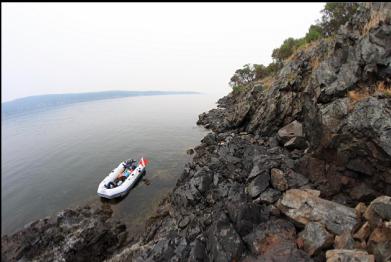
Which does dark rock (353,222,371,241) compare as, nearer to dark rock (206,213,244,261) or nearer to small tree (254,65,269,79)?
dark rock (206,213,244,261)

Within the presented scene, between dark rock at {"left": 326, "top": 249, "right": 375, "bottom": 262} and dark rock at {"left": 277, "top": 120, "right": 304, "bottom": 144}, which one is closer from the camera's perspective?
dark rock at {"left": 326, "top": 249, "right": 375, "bottom": 262}

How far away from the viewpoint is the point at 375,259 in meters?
8.34

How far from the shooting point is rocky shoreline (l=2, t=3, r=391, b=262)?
34.5ft

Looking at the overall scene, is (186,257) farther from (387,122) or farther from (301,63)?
(301,63)

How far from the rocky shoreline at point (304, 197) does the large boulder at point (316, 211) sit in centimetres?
5

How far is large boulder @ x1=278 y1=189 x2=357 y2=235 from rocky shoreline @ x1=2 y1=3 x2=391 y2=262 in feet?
0.17

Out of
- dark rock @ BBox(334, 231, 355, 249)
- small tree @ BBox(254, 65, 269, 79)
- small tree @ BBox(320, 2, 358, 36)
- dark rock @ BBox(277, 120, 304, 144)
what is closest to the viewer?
dark rock @ BBox(334, 231, 355, 249)

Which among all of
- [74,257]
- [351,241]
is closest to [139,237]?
[74,257]

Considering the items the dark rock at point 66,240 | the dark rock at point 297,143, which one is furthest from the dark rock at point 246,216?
the dark rock at point 66,240

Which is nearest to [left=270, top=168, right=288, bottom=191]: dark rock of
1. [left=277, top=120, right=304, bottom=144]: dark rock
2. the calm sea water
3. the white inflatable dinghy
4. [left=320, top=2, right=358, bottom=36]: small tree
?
[left=277, top=120, right=304, bottom=144]: dark rock

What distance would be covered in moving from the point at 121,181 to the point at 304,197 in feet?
81.4

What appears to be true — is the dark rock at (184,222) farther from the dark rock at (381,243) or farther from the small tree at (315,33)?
the small tree at (315,33)

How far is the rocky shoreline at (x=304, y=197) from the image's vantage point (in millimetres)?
10523

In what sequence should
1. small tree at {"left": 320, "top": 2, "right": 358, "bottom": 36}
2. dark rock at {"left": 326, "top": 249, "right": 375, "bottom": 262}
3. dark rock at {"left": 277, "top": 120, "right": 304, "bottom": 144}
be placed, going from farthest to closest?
small tree at {"left": 320, "top": 2, "right": 358, "bottom": 36} < dark rock at {"left": 277, "top": 120, "right": 304, "bottom": 144} < dark rock at {"left": 326, "top": 249, "right": 375, "bottom": 262}
